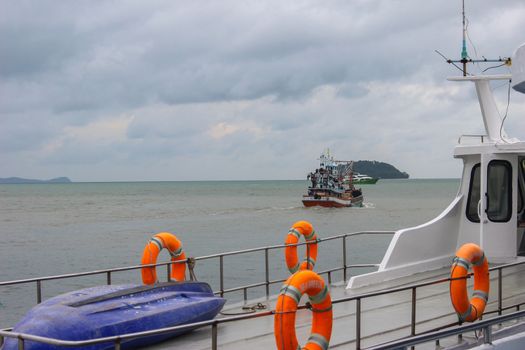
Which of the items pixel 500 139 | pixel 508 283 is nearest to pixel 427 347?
pixel 508 283

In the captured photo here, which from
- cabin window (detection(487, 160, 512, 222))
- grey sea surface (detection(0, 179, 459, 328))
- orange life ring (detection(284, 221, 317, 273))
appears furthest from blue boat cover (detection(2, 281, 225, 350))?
grey sea surface (detection(0, 179, 459, 328))

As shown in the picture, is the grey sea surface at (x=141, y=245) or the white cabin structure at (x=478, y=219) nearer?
the white cabin structure at (x=478, y=219)

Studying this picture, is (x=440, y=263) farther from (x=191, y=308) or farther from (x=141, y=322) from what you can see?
(x=141, y=322)

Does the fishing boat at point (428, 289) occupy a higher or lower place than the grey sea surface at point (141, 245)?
higher

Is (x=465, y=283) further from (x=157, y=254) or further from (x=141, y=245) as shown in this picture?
(x=141, y=245)

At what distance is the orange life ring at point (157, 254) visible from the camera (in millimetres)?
10422

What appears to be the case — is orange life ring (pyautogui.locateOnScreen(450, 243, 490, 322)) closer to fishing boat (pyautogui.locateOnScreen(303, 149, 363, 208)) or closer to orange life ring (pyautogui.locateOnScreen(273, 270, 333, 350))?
orange life ring (pyautogui.locateOnScreen(273, 270, 333, 350))

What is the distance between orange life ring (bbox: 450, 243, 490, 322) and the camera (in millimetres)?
7949

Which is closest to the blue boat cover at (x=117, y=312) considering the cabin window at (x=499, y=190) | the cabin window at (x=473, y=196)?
the cabin window at (x=499, y=190)

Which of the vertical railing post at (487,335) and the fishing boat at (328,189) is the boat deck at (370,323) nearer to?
the vertical railing post at (487,335)

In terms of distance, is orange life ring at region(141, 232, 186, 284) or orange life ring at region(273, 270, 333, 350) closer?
orange life ring at region(273, 270, 333, 350)

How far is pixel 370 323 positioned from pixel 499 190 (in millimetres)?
5059

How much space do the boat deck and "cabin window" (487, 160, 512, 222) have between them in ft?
6.17

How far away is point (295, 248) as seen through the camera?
39.3ft
